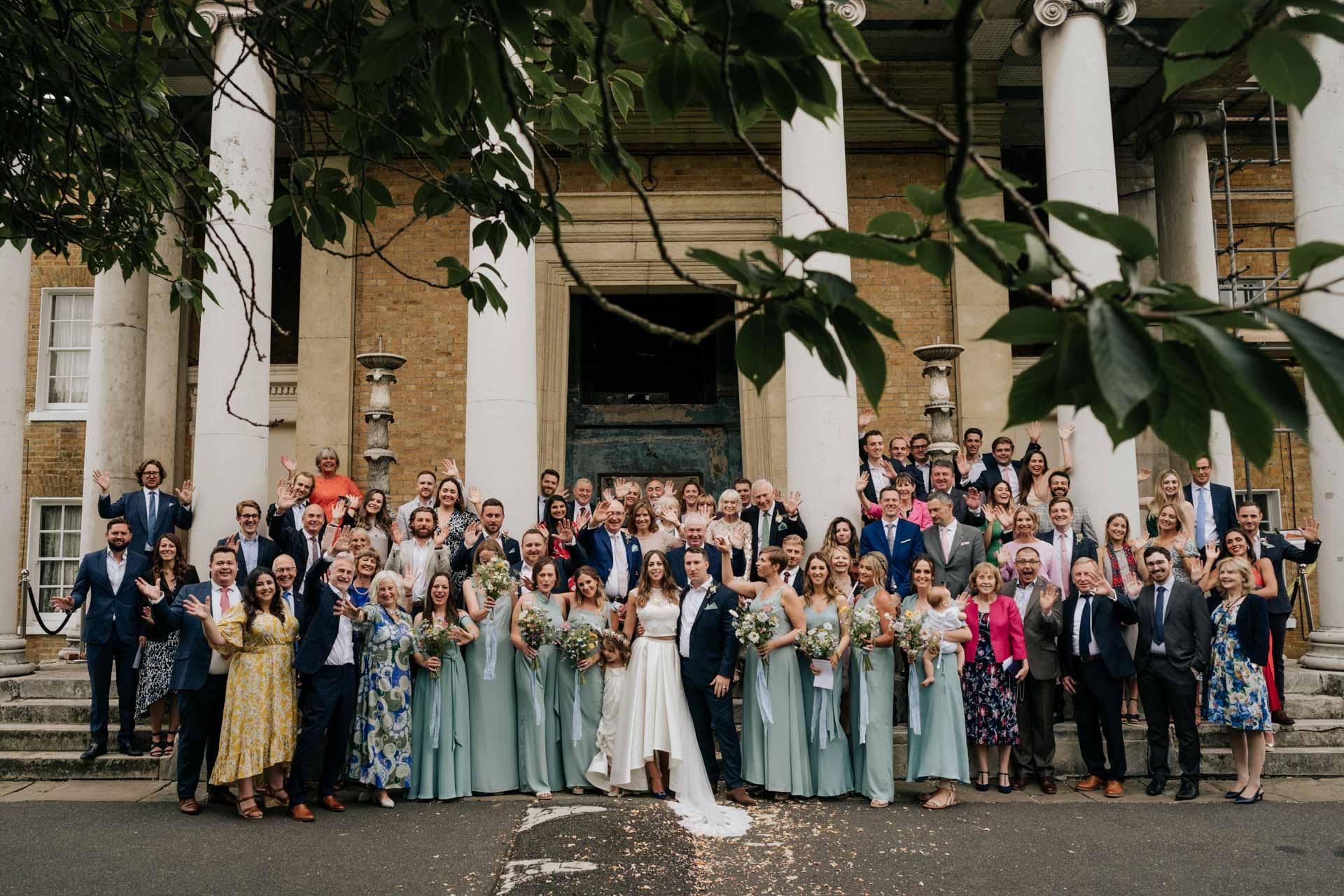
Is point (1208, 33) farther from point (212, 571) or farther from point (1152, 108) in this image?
point (1152, 108)

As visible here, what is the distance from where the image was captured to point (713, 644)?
923 centimetres

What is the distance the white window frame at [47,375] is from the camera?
1823 centimetres

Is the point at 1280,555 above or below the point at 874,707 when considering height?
above

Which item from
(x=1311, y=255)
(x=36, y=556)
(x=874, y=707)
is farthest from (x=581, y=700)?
(x=36, y=556)

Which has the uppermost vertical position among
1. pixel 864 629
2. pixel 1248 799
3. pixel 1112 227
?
pixel 1112 227

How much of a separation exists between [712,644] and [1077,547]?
377 centimetres

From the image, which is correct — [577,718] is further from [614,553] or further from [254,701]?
[254,701]

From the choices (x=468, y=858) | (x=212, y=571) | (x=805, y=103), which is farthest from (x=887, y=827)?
(x=805, y=103)

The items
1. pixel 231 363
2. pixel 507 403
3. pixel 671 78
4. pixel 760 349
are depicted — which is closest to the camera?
pixel 760 349

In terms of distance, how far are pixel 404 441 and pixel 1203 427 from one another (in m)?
15.4

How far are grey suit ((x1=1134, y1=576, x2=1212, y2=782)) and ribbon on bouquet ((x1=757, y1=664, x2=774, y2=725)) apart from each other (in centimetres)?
321

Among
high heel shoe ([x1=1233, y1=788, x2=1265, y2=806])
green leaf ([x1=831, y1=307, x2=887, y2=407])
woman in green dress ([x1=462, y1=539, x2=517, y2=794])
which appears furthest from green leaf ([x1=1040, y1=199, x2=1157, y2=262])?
high heel shoe ([x1=1233, y1=788, x2=1265, y2=806])

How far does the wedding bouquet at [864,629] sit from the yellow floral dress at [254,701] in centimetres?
463

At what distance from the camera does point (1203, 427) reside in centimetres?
140
